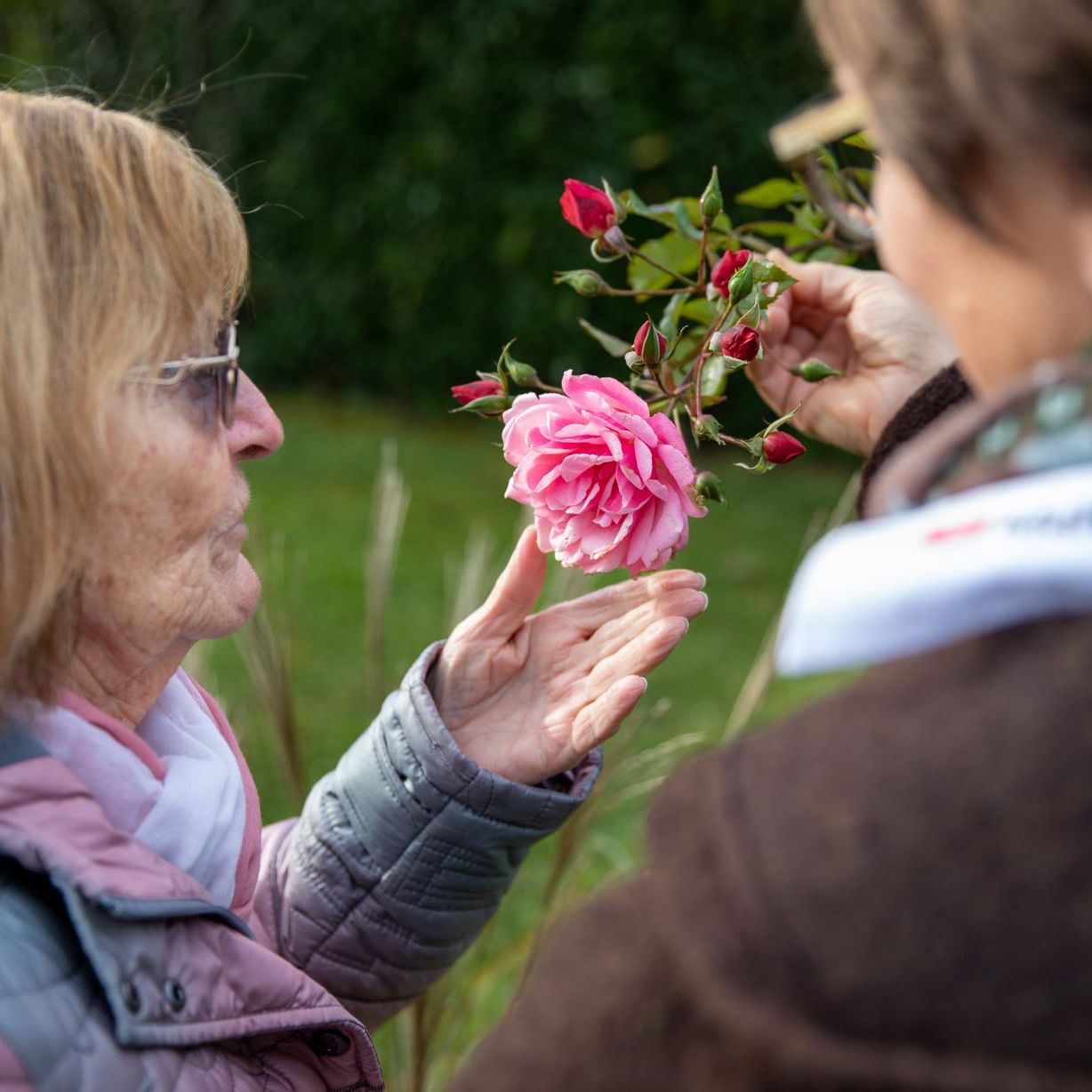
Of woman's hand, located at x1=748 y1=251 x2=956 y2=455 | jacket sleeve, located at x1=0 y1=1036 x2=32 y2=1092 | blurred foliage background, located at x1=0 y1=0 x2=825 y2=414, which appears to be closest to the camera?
jacket sleeve, located at x1=0 y1=1036 x2=32 y2=1092

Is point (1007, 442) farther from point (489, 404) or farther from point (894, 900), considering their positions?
point (489, 404)

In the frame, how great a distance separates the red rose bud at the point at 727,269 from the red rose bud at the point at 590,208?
14 cm

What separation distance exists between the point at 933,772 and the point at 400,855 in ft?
3.24

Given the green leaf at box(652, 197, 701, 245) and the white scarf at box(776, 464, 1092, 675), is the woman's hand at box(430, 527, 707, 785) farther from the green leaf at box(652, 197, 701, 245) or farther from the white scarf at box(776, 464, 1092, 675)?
the white scarf at box(776, 464, 1092, 675)

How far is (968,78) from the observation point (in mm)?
806

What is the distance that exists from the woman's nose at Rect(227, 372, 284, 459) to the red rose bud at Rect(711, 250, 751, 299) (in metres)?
0.53

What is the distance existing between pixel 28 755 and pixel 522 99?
600cm

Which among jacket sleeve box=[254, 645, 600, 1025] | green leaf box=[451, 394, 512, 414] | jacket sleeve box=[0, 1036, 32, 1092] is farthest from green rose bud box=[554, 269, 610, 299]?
jacket sleeve box=[0, 1036, 32, 1092]

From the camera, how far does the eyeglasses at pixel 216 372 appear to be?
4.40ft

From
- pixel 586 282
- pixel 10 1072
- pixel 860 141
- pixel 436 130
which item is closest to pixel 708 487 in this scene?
pixel 586 282

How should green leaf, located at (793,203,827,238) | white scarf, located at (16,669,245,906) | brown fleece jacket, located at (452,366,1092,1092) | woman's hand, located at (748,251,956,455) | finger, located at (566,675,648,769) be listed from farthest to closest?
green leaf, located at (793,203,827,238) < woman's hand, located at (748,251,956,455) < finger, located at (566,675,648,769) < white scarf, located at (16,669,245,906) < brown fleece jacket, located at (452,366,1092,1092)

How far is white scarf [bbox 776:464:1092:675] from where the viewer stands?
73 cm

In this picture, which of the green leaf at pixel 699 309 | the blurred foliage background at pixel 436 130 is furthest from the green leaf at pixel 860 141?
the blurred foliage background at pixel 436 130

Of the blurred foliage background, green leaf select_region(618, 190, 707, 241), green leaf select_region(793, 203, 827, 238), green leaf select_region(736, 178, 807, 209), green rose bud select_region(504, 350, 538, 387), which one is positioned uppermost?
green leaf select_region(618, 190, 707, 241)
